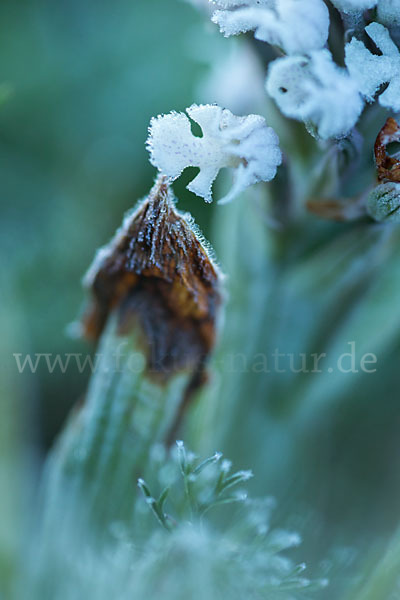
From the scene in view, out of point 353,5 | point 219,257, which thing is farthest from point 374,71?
point 219,257

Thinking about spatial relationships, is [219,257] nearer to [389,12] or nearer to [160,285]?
[160,285]

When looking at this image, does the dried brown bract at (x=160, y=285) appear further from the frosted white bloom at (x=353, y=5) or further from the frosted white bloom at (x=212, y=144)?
the frosted white bloom at (x=353, y=5)

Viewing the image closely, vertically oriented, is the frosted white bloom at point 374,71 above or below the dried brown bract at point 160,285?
below

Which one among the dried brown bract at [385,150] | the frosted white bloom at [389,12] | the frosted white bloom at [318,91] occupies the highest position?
the frosted white bloom at [389,12]

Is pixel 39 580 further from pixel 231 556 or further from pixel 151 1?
pixel 151 1

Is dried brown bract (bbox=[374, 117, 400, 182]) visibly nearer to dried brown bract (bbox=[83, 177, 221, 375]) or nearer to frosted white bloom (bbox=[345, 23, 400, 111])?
frosted white bloom (bbox=[345, 23, 400, 111])

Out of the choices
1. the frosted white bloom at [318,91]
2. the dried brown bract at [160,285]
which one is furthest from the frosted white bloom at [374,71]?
the dried brown bract at [160,285]

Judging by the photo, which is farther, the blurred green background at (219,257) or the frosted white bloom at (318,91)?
the blurred green background at (219,257)
